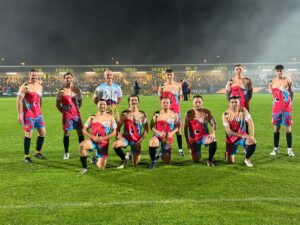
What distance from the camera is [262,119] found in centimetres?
1744

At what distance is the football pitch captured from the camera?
4.78 metres

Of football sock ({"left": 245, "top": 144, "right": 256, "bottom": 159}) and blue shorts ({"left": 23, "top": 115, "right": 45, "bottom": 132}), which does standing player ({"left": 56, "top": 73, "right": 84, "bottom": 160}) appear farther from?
football sock ({"left": 245, "top": 144, "right": 256, "bottom": 159})

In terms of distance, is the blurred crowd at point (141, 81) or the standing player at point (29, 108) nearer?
the standing player at point (29, 108)

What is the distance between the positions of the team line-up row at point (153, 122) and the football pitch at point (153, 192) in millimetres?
401

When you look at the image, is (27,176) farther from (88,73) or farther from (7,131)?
(88,73)

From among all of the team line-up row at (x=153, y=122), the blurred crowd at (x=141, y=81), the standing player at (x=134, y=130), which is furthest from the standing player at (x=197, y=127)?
the blurred crowd at (x=141, y=81)

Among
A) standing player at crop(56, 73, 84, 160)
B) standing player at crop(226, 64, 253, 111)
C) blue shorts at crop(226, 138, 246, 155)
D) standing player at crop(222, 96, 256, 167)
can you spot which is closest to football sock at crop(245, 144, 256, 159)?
standing player at crop(222, 96, 256, 167)

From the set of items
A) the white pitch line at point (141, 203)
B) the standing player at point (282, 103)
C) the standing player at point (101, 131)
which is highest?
the standing player at point (282, 103)

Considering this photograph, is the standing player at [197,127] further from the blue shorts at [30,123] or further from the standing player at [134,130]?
the blue shorts at [30,123]

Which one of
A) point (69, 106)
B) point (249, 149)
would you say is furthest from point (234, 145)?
point (69, 106)

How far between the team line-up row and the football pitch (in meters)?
0.40

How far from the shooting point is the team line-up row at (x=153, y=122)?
7.77 meters

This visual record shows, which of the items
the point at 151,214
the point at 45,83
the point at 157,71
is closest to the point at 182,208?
the point at 151,214

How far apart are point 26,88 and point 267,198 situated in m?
6.30
